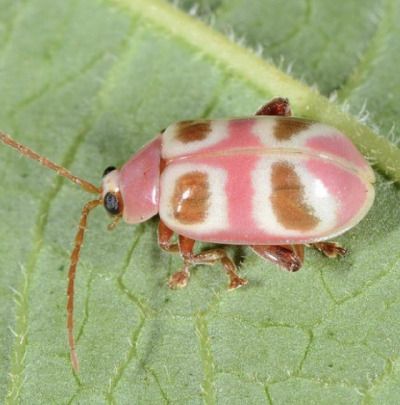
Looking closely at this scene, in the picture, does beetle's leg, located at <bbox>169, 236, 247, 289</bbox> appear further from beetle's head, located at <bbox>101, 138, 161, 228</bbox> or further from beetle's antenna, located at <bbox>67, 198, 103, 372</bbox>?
beetle's antenna, located at <bbox>67, 198, 103, 372</bbox>

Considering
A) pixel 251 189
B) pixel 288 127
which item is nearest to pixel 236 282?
pixel 251 189

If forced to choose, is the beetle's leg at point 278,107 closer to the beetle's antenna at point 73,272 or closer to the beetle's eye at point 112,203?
the beetle's eye at point 112,203

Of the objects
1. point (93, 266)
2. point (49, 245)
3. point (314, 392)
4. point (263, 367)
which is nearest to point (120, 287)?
point (93, 266)

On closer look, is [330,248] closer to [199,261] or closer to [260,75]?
[199,261]

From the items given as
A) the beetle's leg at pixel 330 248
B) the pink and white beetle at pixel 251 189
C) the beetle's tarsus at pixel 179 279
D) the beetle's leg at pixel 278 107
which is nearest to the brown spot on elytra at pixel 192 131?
the pink and white beetle at pixel 251 189

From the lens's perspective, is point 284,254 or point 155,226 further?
point 155,226

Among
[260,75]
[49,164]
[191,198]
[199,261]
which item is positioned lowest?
[49,164]

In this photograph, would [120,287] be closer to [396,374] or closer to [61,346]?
[61,346]
